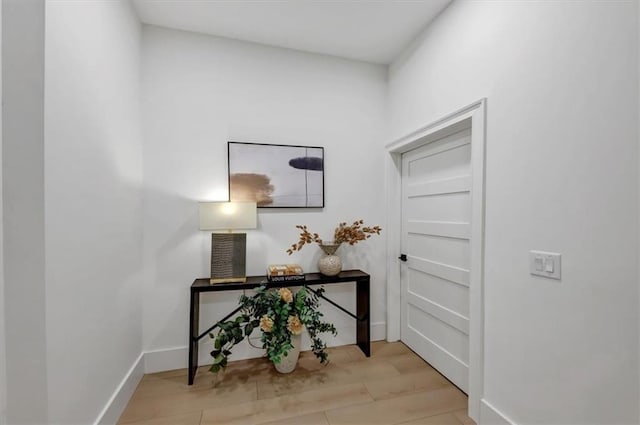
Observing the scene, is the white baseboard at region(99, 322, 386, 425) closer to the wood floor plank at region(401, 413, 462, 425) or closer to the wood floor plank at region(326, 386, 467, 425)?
the wood floor plank at region(326, 386, 467, 425)

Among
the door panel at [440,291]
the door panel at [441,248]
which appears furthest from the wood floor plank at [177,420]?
the door panel at [441,248]

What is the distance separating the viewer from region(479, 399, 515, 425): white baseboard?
4.93 feet

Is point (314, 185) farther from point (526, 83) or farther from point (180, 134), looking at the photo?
point (526, 83)

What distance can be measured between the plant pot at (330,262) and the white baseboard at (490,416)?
4.11 ft

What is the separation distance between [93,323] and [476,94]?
2.47m

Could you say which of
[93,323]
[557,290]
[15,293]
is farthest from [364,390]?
[15,293]

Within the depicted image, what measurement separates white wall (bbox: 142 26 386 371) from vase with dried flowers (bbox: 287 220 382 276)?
11 centimetres

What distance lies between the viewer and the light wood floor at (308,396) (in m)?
1.69

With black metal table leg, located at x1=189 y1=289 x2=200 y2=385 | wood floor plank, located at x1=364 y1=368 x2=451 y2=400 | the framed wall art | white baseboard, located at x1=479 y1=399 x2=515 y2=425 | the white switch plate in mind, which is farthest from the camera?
the framed wall art

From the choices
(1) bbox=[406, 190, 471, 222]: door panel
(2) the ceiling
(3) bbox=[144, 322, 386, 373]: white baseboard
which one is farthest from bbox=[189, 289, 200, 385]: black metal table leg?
(2) the ceiling

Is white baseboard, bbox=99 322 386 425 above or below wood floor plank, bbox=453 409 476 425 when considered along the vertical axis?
above

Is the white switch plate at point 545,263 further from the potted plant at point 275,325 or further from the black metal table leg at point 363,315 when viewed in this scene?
the potted plant at point 275,325

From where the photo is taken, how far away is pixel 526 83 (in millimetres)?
1383

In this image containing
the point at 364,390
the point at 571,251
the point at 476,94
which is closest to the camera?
the point at 571,251
